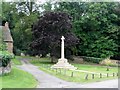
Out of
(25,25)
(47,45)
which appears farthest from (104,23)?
(25,25)

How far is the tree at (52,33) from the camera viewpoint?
→ 2008 inches

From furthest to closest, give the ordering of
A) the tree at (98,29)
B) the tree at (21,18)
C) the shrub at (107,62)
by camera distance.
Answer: the tree at (21,18)
the tree at (98,29)
the shrub at (107,62)

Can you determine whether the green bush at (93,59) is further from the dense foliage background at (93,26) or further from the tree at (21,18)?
the tree at (21,18)

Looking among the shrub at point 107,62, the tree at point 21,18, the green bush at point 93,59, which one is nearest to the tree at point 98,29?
the green bush at point 93,59

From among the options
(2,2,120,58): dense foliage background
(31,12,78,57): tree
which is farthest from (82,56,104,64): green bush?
(31,12,78,57): tree

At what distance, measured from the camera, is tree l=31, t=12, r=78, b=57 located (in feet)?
167

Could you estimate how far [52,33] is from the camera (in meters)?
52.0

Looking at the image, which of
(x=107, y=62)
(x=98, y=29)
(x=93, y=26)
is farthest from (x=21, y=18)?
(x=107, y=62)

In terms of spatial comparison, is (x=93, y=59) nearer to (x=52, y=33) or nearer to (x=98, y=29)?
(x=98, y=29)

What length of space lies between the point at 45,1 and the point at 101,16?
49.6ft

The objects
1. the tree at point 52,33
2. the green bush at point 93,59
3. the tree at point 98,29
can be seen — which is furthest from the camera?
the tree at point 98,29

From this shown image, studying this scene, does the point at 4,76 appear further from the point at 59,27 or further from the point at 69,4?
the point at 69,4

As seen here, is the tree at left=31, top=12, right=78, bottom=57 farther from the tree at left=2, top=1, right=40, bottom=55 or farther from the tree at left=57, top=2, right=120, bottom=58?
the tree at left=2, top=1, right=40, bottom=55

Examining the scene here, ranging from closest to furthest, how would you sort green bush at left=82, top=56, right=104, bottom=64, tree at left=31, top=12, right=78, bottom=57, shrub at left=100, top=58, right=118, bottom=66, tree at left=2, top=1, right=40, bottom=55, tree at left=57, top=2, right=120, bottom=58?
tree at left=31, top=12, right=78, bottom=57 → shrub at left=100, top=58, right=118, bottom=66 → green bush at left=82, top=56, right=104, bottom=64 → tree at left=57, top=2, right=120, bottom=58 → tree at left=2, top=1, right=40, bottom=55
